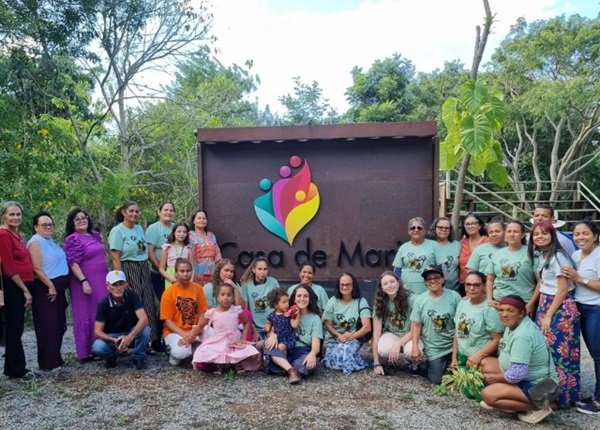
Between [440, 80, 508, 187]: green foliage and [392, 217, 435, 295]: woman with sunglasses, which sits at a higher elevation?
[440, 80, 508, 187]: green foliage

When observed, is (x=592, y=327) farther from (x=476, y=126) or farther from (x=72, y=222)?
(x=72, y=222)

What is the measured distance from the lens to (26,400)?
13.0ft

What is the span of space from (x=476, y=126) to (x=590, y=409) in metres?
4.08

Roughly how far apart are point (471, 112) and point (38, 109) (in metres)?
6.83

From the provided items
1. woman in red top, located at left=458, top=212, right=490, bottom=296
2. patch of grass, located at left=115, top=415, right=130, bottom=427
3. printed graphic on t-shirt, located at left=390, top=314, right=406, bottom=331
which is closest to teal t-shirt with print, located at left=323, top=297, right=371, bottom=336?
printed graphic on t-shirt, located at left=390, top=314, right=406, bottom=331

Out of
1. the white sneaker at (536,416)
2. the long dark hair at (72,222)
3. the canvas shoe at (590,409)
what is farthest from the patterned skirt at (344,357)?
the long dark hair at (72,222)

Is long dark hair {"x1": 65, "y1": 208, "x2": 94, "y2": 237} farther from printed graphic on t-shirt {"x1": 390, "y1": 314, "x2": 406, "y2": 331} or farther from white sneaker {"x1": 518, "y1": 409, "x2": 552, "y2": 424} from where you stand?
white sneaker {"x1": 518, "y1": 409, "x2": 552, "y2": 424}

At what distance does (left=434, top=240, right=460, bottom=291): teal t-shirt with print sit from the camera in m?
4.87

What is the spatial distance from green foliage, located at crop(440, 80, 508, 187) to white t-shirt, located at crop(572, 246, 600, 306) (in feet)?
10.8

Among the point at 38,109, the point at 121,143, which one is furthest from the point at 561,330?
the point at 121,143

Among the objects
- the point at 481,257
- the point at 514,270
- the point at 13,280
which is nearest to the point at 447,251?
the point at 481,257

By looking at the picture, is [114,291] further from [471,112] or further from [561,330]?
[471,112]

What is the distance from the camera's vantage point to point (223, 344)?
4.52 metres

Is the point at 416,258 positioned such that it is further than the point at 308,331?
Yes
